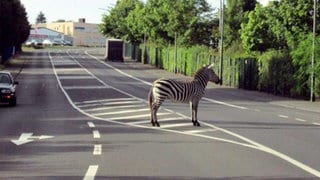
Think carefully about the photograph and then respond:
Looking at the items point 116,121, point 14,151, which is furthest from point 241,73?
point 14,151

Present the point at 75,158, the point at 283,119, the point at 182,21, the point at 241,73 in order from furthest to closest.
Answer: the point at 182,21
the point at 241,73
the point at 283,119
the point at 75,158

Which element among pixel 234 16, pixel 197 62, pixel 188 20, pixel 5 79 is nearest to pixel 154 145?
pixel 5 79

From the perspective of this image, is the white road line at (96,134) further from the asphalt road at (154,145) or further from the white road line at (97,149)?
the white road line at (97,149)

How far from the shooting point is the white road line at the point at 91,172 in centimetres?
1123

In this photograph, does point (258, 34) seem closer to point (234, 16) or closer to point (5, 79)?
point (234, 16)

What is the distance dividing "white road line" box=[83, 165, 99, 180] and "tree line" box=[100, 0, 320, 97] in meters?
26.9

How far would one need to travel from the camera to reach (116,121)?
2267cm

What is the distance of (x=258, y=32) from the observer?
205 ft

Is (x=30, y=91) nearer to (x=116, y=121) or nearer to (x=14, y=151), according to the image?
(x=116, y=121)

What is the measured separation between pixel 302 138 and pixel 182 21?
58.2 m

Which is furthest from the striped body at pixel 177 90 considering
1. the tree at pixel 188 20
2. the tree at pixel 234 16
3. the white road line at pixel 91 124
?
the tree at pixel 234 16

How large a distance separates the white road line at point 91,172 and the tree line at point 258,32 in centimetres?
2689

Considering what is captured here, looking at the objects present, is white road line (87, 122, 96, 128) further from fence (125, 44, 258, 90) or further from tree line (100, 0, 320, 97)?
fence (125, 44, 258, 90)

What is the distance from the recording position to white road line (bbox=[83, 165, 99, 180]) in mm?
11227
